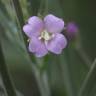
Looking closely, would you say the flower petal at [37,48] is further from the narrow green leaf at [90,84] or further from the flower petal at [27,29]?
the narrow green leaf at [90,84]

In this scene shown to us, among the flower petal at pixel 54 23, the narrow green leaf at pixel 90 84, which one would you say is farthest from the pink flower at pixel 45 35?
the narrow green leaf at pixel 90 84

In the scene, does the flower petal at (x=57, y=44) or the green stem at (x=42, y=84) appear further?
the green stem at (x=42, y=84)

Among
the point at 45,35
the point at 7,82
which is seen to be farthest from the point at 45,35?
the point at 7,82

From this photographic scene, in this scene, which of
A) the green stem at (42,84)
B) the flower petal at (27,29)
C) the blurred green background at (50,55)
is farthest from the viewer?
the green stem at (42,84)

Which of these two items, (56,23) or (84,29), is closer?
(56,23)

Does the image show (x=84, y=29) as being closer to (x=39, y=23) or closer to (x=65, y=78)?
(x=65, y=78)

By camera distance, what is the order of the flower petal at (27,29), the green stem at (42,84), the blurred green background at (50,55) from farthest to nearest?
the green stem at (42,84) → the blurred green background at (50,55) → the flower petal at (27,29)

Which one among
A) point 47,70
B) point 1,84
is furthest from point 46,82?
point 1,84
